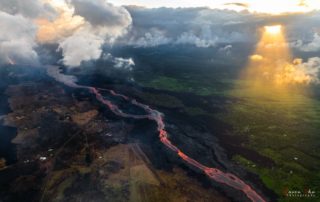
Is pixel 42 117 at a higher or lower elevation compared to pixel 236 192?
higher

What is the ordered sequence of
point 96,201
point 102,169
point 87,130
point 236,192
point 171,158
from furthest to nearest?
point 87,130, point 171,158, point 102,169, point 236,192, point 96,201

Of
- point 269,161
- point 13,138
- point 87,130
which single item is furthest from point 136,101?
point 269,161

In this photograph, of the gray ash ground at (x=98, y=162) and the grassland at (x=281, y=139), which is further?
the grassland at (x=281, y=139)

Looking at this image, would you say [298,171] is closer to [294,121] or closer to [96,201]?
[294,121]

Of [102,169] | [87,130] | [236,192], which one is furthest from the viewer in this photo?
[87,130]

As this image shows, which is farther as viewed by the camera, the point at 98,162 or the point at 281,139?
the point at 281,139

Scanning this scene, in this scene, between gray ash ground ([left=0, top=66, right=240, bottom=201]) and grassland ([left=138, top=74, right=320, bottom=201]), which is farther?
grassland ([left=138, top=74, right=320, bottom=201])

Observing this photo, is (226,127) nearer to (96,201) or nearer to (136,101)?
(136,101)

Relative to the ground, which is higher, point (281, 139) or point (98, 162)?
point (281, 139)

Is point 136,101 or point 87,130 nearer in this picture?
point 87,130
